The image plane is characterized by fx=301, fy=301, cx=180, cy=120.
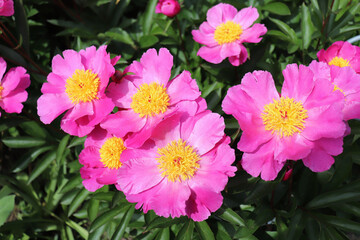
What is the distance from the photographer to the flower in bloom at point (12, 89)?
1.57m

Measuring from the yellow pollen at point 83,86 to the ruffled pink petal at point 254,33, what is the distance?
0.87m

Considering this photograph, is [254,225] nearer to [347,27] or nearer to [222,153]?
[222,153]

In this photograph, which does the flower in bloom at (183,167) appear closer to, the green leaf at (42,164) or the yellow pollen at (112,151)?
the yellow pollen at (112,151)

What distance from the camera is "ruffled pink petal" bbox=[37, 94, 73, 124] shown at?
3.94 ft

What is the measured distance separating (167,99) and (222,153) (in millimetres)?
300

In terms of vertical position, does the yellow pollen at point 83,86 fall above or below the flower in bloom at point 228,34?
above

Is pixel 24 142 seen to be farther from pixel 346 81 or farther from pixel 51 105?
pixel 346 81

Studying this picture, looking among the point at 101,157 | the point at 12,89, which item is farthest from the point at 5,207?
the point at 101,157

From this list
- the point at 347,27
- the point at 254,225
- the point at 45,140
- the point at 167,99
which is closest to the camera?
the point at 167,99

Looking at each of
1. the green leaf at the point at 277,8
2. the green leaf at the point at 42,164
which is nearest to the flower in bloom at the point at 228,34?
the green leaf at the point at 277,8

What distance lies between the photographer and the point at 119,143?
46.4 inches

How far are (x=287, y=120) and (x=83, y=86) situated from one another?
766 millimetres

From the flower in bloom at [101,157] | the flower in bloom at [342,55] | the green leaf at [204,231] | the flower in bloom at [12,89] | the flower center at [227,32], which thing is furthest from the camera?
the flower center at [227,32]

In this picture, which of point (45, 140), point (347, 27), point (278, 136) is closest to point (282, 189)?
point (278, 136)
